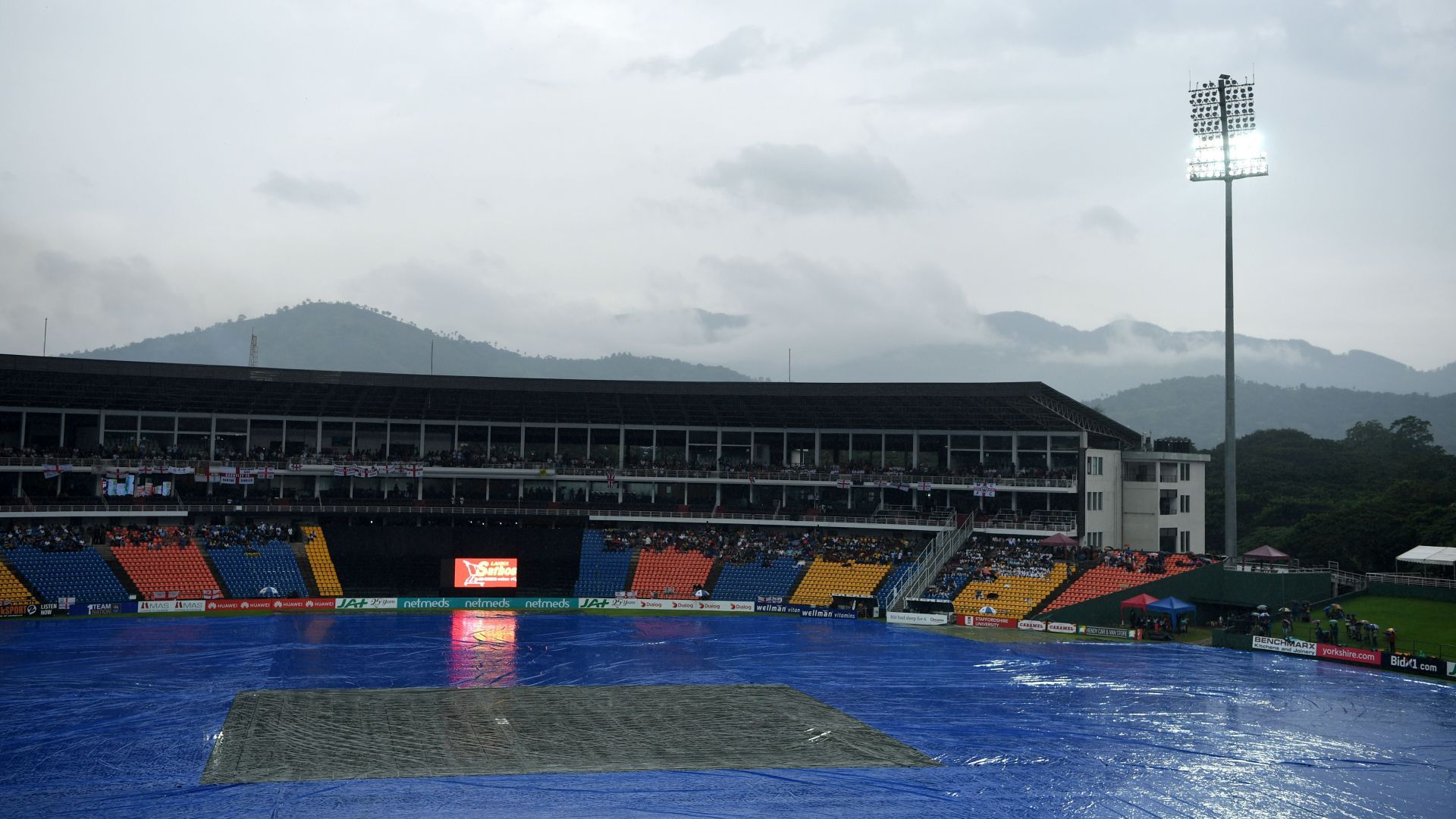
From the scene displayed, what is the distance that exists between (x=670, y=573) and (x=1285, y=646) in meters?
33.1

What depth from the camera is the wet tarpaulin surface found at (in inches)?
941

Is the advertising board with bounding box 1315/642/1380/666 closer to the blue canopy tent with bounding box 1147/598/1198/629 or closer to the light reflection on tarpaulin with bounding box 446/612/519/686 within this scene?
the blue canopy tent with bounding box 1147/598/1198/629

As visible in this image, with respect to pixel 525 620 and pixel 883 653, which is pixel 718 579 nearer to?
pixel 525 620

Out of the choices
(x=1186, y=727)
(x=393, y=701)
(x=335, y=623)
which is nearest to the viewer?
(x=1186, y=727)

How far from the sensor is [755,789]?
24.8m

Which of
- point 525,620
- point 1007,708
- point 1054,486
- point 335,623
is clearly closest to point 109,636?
point 335,623

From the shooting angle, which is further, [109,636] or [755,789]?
[109,636]

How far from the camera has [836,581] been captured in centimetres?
6216

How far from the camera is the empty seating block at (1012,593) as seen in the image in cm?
5581

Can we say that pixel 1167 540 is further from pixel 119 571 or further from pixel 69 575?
pixel 69 575

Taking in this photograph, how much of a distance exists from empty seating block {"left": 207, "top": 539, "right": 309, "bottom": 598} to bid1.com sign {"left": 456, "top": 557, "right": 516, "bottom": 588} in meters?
8.34

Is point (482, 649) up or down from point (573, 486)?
down

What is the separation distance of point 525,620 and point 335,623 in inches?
351

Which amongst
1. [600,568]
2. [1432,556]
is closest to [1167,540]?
[1432,556]
